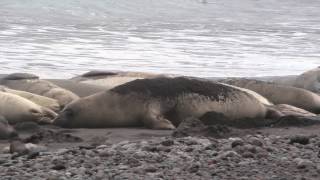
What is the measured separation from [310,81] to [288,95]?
1588 millimetres

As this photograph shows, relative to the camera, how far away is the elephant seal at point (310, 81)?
9.73m

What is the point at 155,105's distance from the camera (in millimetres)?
7109

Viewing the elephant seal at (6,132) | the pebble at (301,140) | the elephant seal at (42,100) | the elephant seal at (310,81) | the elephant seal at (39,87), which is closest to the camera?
the pebble at (301,140)

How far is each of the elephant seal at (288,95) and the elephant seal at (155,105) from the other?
3.32ft

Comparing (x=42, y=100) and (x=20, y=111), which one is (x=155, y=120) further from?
(x=42, y=100)

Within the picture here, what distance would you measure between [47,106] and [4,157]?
8.61ft

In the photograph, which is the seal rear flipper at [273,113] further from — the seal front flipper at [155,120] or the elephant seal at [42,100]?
the elephant seal at [42,100]

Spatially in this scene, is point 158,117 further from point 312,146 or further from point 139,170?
point 139,170

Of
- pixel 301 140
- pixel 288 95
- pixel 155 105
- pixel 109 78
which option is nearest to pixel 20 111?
pixel 155 105

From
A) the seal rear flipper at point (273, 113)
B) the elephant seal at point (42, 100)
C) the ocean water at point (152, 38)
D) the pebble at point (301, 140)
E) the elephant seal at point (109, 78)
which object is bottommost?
the pebble at point (301, 140)

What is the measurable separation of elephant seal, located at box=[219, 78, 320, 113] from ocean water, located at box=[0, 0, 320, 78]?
9.71 feet

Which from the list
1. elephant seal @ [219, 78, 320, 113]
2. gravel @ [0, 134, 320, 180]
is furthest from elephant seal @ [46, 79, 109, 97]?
gravel @ [0, 134, 320, 180]

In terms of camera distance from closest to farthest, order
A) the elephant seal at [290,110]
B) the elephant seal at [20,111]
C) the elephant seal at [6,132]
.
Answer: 1. the elephant seal at [6,132]
2. the elephant seal at [20,111]
3. the elephant seal at [290,110]

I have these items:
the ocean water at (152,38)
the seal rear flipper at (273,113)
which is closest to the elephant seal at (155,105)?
the seal rear flipper at (273,113)
